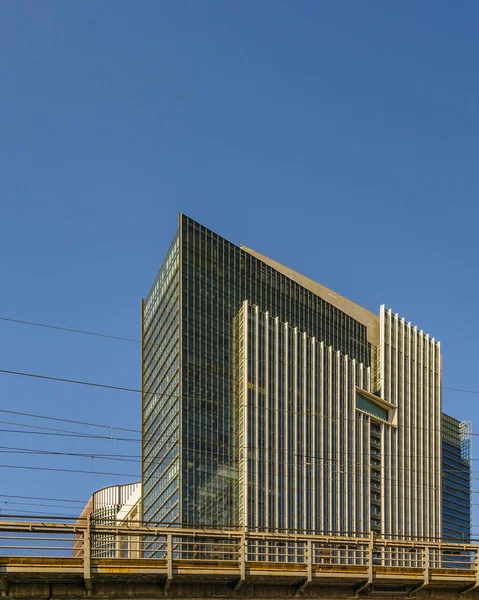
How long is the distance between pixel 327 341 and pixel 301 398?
670 inches

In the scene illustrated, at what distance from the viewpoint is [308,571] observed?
32750mm

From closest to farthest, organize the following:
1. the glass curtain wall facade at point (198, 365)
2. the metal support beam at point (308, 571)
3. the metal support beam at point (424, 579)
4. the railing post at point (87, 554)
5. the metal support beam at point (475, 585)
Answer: the railing post at point (87, 554) → the metal support beam at point (308, 571) → the metal support beam at point (424, 579) → the metal support beam at point (475, 585) → the glass curtain wall facade at point (198, 365)

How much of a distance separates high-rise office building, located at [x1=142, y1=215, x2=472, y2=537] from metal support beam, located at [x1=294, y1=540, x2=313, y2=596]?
111415mm

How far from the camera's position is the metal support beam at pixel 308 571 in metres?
32.3

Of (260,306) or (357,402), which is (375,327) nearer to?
(357,402)

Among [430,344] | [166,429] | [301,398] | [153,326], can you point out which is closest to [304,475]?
[301,398]

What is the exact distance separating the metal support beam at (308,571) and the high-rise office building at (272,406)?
4386 inches

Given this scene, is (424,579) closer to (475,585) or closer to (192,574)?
(475,585)

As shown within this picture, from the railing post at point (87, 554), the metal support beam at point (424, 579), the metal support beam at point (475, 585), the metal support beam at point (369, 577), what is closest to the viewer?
the railing post at point (87, 554)

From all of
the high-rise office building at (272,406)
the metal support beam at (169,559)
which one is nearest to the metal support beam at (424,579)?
the metal support beam at (169,559)

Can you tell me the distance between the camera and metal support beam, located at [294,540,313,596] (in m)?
32.3

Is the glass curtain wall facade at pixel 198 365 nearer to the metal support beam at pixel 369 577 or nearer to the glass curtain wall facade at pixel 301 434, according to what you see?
the glass curtain wall facade at pixel 301 434

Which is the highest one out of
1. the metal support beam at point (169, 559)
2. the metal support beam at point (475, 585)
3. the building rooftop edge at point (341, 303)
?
the building rooftop edge at point (341, 303)

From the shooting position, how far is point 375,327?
19288 centimetres
